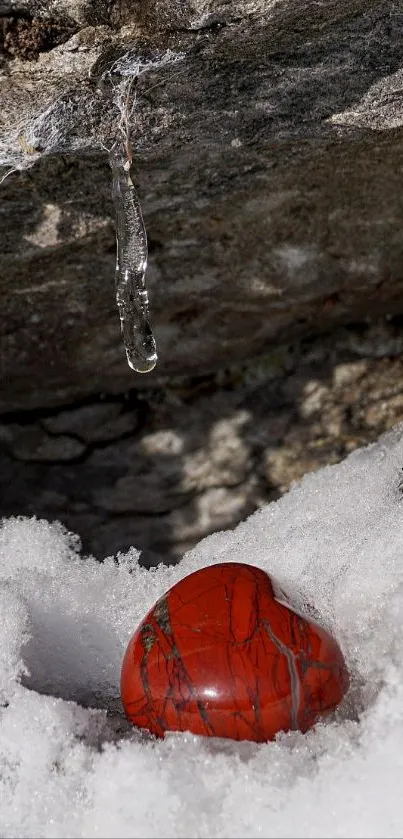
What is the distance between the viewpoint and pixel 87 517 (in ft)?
6.45

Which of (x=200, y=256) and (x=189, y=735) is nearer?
(x=189, y=735)

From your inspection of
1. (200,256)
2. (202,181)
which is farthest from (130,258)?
(200,256)

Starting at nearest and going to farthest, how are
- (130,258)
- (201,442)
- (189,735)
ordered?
1. (189,735)
2. (130,258)
3. (201,442)

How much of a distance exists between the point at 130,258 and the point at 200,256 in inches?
12.5

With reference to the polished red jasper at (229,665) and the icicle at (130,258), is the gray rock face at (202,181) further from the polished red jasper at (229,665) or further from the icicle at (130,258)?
the polished red jasper at (229,665)

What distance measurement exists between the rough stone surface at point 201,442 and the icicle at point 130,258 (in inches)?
17.7

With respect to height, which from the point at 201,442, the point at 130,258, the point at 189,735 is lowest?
the point at 201,442

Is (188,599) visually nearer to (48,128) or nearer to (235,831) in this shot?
(235,831)

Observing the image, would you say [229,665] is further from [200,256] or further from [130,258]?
[200,256]

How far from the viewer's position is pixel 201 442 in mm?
1952

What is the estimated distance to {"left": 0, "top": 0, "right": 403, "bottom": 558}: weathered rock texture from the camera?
110 cm

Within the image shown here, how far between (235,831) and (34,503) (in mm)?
1194

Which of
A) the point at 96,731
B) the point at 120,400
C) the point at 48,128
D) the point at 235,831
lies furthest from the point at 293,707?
the point at 120,400

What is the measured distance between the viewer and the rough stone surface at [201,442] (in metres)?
1.92
